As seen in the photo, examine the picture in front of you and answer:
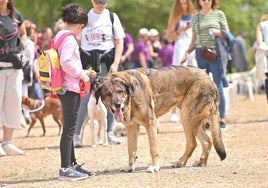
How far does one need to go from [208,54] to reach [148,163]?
146 inches

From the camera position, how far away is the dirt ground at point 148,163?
26.1 ft

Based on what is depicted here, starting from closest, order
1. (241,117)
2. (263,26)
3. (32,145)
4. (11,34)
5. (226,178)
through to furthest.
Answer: (226,178) < (11,34) < (32,145) < (263,26) < (241,117)

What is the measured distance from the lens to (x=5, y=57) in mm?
10320

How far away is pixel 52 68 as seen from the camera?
8.06 m

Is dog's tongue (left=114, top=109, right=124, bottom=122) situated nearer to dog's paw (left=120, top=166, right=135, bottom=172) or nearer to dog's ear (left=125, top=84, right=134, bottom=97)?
dog's ear (left=125, top=84, right=134, bottom=97)

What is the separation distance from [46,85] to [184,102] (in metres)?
1.72

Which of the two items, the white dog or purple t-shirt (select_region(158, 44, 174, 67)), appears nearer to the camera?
the white dog

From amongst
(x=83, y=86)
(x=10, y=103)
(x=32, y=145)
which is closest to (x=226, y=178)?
(x=83, y=86)

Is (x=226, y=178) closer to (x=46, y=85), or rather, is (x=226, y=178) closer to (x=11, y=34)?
(x=46, y=85)

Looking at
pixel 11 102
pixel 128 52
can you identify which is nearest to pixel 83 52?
pixel 11 102

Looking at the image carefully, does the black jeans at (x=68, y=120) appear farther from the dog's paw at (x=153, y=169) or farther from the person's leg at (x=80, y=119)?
the person's leg at (x=80, y=119)

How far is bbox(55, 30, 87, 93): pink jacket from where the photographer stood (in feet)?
26.3

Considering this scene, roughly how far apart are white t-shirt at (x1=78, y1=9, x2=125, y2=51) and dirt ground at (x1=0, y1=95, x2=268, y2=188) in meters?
1.50

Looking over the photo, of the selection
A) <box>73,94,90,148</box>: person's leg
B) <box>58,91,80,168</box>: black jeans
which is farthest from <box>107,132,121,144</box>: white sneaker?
<box>58,91,80,168</box>: black jeans
